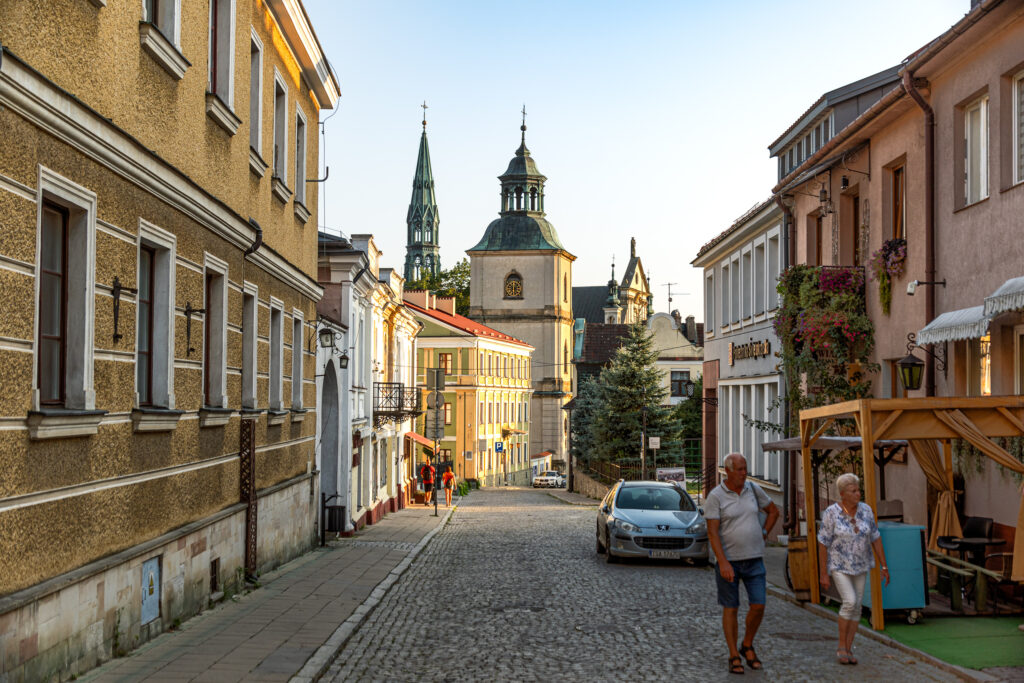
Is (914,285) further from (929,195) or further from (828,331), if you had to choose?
(828,331)

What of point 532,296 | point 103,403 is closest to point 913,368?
point 103,403

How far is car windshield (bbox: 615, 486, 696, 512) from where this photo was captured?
21.5m

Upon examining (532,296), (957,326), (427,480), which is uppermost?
(532,296)

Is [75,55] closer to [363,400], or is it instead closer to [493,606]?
[493,606]

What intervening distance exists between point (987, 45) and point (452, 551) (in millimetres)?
14269

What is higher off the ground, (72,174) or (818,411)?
(72,174)

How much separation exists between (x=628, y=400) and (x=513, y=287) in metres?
50.5

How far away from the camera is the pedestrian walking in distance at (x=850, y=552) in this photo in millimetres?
10328

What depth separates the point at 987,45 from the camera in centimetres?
1400

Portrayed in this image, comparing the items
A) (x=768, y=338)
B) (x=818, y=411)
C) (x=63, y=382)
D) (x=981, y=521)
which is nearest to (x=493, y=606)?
(x=818, y=411)

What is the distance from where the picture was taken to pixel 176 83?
11.7 m

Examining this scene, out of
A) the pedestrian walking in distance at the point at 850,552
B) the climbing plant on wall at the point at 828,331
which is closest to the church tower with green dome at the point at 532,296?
the climbing plant on wall at the point at 828,331

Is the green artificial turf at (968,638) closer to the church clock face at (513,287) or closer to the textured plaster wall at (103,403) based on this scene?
the textured plaster wall at (103,403)

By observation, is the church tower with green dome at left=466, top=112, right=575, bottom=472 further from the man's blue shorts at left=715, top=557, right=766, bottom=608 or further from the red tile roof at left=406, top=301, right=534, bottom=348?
the man's blue shorts at left=715, top=557, right=766, bottom=608
